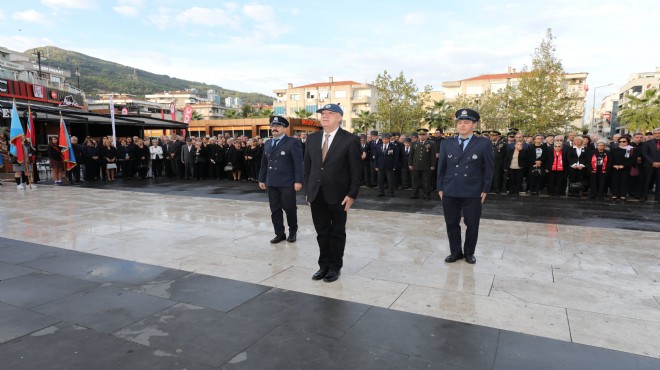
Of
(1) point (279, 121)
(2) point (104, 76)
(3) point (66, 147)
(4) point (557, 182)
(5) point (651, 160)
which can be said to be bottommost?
(4) point (557, 182)

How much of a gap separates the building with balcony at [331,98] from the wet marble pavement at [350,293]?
65865mm

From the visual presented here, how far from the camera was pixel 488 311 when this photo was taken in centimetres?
336

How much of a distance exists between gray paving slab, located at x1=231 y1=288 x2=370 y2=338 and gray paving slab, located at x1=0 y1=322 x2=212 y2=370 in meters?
0.78

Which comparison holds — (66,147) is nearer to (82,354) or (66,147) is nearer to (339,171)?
(339,171)

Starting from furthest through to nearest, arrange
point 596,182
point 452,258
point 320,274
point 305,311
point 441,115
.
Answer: point 441,115, point 596,182, point 452,258, point 320,274, point 305,311

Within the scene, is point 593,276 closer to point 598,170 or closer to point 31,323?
point 31,323

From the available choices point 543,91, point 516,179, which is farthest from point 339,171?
point 543,91

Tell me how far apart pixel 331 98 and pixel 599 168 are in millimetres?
66653

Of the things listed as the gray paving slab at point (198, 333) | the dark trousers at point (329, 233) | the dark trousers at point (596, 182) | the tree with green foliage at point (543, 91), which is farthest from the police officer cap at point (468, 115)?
the tree with green foliage at point (543, 91)

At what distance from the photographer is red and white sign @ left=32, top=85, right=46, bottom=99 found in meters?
28.0

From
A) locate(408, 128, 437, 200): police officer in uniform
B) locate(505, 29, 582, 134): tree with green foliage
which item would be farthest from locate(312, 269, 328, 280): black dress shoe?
locate(505, 29, 582, 134): tree with green foliage

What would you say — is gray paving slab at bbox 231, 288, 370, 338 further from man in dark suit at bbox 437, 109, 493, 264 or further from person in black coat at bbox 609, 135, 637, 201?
person in black coat at bbox 609, 135, 637, 201

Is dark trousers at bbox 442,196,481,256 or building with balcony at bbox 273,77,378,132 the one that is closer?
dark trousers at bbox 442,196,481,256

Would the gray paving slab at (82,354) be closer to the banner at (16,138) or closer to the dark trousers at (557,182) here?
the dark trousers at (557,182)
